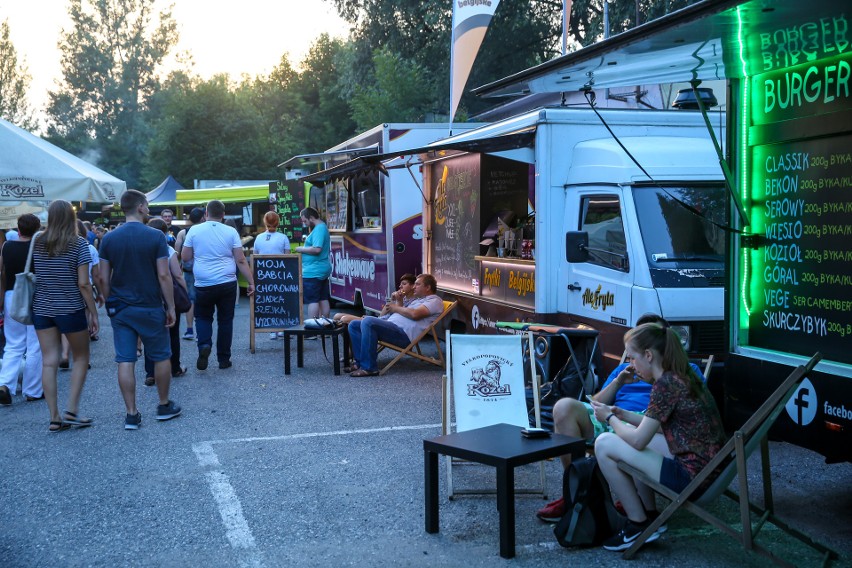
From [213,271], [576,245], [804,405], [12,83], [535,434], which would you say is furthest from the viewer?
[12,83]

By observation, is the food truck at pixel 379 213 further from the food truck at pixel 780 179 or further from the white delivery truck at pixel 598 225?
the food truck at pixel 780 179

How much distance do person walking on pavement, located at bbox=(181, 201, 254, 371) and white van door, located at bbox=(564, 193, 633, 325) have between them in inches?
152

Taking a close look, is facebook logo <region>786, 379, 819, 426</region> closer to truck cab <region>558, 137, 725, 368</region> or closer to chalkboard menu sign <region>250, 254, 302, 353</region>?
truck cab <region>558, 137, 725, 368</region>

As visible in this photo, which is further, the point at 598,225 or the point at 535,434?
the point at 598,225

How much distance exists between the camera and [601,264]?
7.33 meters

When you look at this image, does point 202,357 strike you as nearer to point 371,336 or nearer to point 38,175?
point 371,336

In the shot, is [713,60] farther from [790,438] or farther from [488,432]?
[488,432]

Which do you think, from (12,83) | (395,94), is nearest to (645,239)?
(395,94)

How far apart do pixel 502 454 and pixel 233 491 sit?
1971mm

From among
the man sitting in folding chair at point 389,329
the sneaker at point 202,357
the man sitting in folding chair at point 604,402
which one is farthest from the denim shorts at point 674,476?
the sneaker at point 202,357

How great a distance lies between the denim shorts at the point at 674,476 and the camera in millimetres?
4273

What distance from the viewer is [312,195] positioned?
17.0m

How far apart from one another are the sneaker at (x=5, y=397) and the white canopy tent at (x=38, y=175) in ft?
8.26

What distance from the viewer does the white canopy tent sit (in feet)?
31.8
